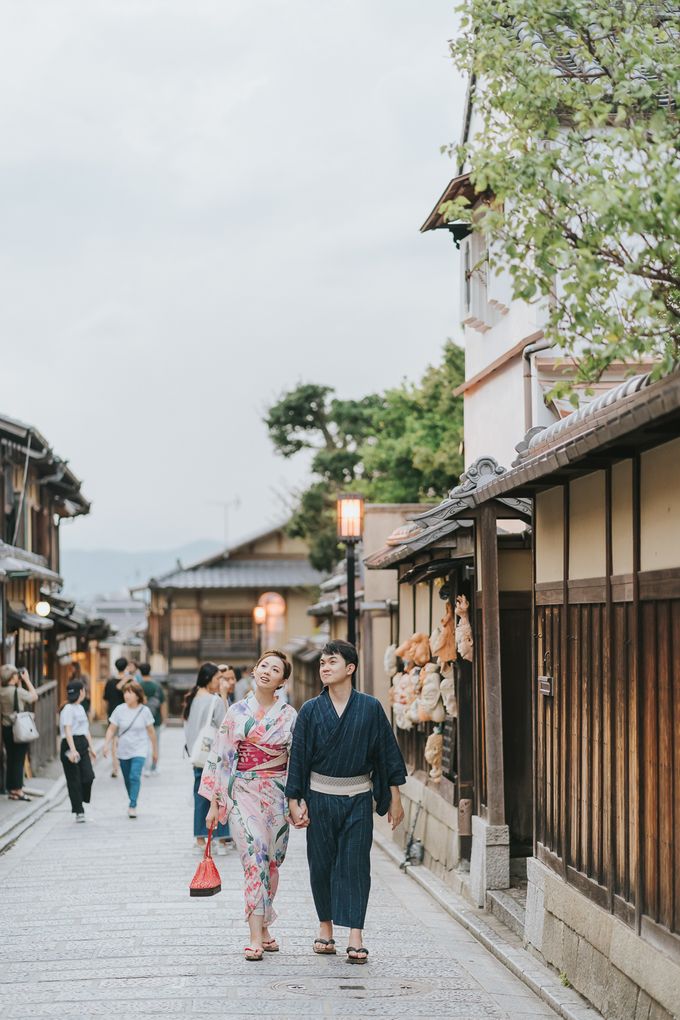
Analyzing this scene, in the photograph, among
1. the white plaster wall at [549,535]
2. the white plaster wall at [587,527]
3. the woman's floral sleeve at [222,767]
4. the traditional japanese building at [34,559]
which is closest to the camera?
the white plaster wall at [587,527]

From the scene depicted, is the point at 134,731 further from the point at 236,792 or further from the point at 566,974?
the point at 566,974

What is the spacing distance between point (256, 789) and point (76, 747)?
31.0 ft

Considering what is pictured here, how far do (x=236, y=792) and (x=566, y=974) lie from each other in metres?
2.53

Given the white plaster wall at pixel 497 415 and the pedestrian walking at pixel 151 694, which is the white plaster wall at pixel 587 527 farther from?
the pedestrian walking at pixel 151 694

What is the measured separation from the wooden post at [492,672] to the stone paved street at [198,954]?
1.13 m

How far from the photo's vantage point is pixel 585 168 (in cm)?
738

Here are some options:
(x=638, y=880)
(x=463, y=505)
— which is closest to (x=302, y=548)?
(x=463, y=505)

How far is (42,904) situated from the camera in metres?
12.0

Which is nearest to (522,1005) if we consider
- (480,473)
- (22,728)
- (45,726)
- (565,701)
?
(565,701)

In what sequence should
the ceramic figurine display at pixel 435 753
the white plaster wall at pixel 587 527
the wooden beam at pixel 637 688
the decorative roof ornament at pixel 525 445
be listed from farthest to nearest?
the ceramic figurine display at pixel 435 753 → the decorative roof ornament at pixel 525 445 → the white plaster wall at pixel 587 527 → the wooden beam at pixel 637 688

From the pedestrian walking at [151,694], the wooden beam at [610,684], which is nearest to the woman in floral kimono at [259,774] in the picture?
the wooden beam at [610,684]

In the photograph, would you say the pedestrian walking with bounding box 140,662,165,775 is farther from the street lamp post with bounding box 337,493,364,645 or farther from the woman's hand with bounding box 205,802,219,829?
the woman's hand with bounding box 205,802,219,829

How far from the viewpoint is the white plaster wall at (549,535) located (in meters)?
9.95

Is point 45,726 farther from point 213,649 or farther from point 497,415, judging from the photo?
point 213,649
